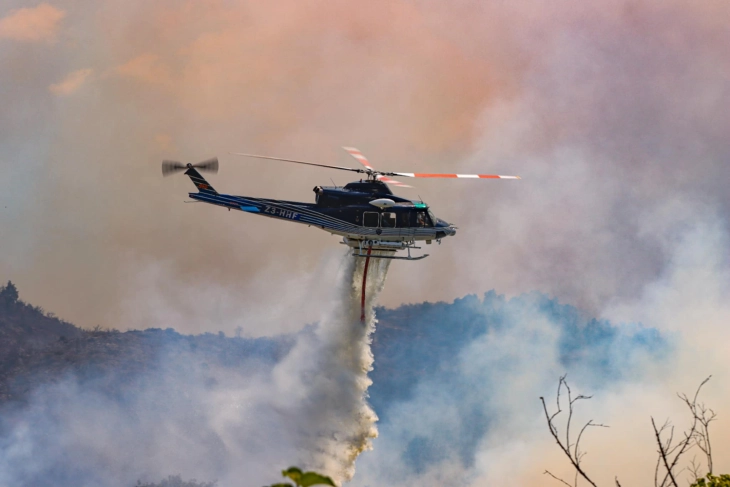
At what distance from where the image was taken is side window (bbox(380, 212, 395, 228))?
50.0 m

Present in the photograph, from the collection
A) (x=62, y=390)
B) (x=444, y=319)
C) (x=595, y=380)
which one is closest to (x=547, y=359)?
(x=595, y=380)

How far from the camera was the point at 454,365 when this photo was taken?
93125 millimetres

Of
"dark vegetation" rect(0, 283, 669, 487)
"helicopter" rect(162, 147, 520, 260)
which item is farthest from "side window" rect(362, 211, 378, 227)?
"dark vegetation" rect(0, 283, 669, 487)

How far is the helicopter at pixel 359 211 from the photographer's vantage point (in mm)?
49875

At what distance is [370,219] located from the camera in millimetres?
49938

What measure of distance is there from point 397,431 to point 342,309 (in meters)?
32.7

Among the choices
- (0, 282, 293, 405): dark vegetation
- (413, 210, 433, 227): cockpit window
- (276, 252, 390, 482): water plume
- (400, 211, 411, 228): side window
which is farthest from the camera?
(0, 282, 293, 405): dark vegetation

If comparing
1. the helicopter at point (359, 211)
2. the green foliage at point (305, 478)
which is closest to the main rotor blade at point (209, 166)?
the helicopter at point (359, 211)

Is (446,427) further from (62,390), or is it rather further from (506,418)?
(62,390)

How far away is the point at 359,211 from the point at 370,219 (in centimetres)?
64

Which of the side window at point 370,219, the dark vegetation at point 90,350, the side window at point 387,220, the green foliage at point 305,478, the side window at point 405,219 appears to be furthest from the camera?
the dark vegetation at point 90,350

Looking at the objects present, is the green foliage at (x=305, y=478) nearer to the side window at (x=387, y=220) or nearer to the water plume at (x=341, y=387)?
the side window at (x=387, y=220)

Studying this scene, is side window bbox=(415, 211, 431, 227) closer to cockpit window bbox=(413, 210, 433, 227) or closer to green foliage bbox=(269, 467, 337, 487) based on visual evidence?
cockpit window bbox=(413, 210, 433, 227)

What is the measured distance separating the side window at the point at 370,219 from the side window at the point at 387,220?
0.29 metres
